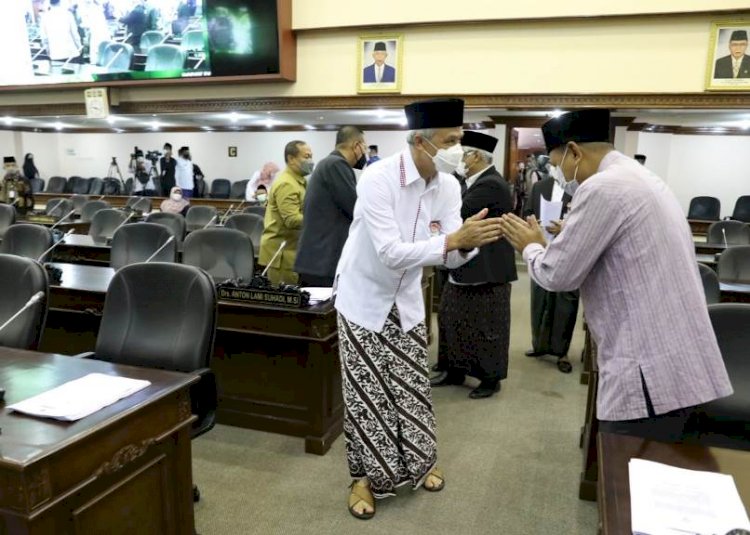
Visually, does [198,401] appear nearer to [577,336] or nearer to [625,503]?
[625,503]

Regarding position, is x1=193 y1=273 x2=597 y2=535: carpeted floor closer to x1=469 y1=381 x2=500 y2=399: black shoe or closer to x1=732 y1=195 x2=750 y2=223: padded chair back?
x1=469 y1=381 x2=500 y2=399: black shoe

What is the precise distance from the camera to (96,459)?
4.30 ft

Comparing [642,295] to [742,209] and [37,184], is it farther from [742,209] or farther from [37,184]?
[37,184]

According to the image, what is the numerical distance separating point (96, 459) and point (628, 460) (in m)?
1.18

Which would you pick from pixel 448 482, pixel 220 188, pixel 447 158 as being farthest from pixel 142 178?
pixel 447 158

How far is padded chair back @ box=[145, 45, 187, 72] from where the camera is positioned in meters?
5.61

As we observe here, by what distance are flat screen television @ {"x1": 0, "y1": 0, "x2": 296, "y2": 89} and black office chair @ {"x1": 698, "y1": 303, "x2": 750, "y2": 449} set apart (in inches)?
176

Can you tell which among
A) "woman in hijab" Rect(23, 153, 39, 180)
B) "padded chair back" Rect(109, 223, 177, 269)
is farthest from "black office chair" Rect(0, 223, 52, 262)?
"woman in hijab" Rect(23, 153, 39, 180)

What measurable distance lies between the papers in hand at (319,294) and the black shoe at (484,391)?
46.7 inches

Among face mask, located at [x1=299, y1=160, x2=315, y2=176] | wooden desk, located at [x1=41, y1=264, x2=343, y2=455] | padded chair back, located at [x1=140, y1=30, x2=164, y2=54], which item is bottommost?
wooden desk, located at [x1=41, y1=264, x2=343, y2=455]

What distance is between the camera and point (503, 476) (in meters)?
2.50

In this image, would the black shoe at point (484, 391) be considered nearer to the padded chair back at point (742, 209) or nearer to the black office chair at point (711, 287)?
the black office chair at point (711, 287)

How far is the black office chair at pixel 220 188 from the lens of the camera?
11.6m

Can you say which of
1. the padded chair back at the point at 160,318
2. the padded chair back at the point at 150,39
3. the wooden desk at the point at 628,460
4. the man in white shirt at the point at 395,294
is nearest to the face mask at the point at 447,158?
the man in white shirt at the point at 395,294
